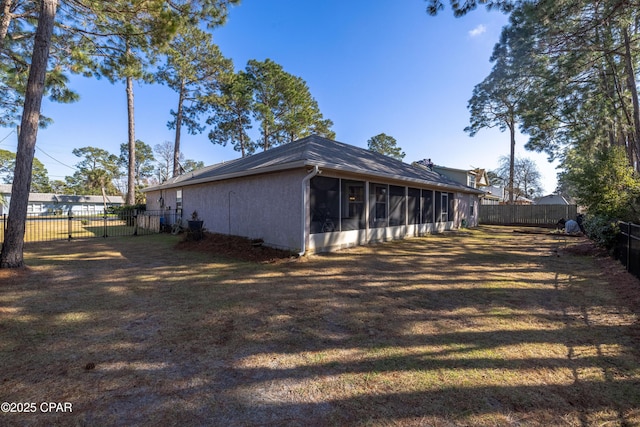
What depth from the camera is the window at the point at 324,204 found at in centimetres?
779

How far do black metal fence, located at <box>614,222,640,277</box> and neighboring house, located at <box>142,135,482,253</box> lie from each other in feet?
19.0

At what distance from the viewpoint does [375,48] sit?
1268cm

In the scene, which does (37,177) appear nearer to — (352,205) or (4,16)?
(4,16)

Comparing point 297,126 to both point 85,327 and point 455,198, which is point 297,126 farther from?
point 85,327

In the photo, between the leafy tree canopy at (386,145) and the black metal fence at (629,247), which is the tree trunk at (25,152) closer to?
the black metal fence at (629,247)

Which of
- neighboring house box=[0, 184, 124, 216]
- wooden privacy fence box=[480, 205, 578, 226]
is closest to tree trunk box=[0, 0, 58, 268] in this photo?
wooden privacy fence box=[480, 205, 578, 226]

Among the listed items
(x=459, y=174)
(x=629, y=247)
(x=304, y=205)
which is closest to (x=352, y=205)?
(x=304, y=205)

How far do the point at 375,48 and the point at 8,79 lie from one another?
1388cm

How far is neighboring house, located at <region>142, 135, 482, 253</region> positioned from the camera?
7.70 metres

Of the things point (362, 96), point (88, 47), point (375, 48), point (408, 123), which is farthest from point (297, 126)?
point (88, 47)

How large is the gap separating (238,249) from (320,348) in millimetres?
5962

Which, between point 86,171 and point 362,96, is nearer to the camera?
point 362,96

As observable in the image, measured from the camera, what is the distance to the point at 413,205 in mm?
11977

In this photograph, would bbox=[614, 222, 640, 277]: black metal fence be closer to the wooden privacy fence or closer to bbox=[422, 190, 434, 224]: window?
bbox=[422, 190, 434, 224]: window
